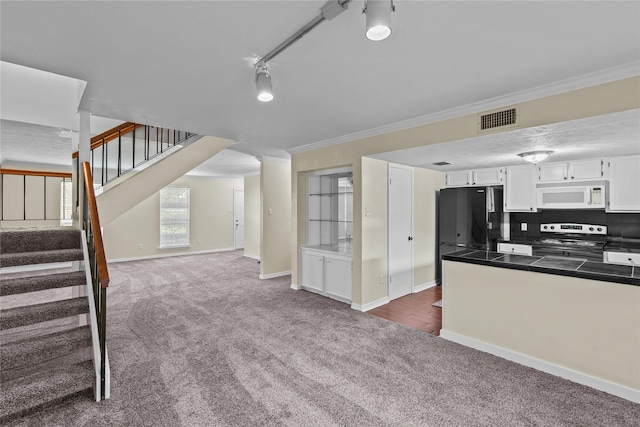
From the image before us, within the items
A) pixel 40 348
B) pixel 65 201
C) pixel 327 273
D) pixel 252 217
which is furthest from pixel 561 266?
pixel 65 201

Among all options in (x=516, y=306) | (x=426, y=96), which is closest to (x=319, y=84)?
(x=426, y=96)

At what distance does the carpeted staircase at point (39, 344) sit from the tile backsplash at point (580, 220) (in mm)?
5803

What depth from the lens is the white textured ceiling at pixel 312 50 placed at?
5.08 ft

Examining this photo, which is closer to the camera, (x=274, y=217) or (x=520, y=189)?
(x=520, y=189)

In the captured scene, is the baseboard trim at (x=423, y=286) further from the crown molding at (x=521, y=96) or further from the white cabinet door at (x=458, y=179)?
the crown molding at (x=521, y=96)

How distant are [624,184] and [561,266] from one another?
86.3 inches

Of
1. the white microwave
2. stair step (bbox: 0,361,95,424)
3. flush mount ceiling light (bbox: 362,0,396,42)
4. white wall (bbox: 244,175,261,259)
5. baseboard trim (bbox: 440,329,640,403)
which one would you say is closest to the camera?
flush mount ceiling light (bbox: 362,0,396,42)

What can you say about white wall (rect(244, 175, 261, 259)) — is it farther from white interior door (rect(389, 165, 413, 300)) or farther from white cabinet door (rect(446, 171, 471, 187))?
white cabinet door (rect(446, 171, 471, 187))

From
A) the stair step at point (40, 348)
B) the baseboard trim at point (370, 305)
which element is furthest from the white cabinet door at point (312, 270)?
the stair step at point (40, 348)

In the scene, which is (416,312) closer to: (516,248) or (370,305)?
(370,305)

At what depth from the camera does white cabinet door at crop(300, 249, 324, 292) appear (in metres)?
4.81

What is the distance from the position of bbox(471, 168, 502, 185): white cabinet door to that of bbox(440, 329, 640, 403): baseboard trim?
2805mm

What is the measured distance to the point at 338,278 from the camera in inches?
178

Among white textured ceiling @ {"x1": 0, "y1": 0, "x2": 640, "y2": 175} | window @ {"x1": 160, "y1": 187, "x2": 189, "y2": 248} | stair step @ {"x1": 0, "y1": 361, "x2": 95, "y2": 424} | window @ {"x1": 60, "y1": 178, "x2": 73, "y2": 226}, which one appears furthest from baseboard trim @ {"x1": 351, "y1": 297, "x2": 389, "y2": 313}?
window @ {"x1": 160, "y1": 187, "x2": 189, "y2": 248}
